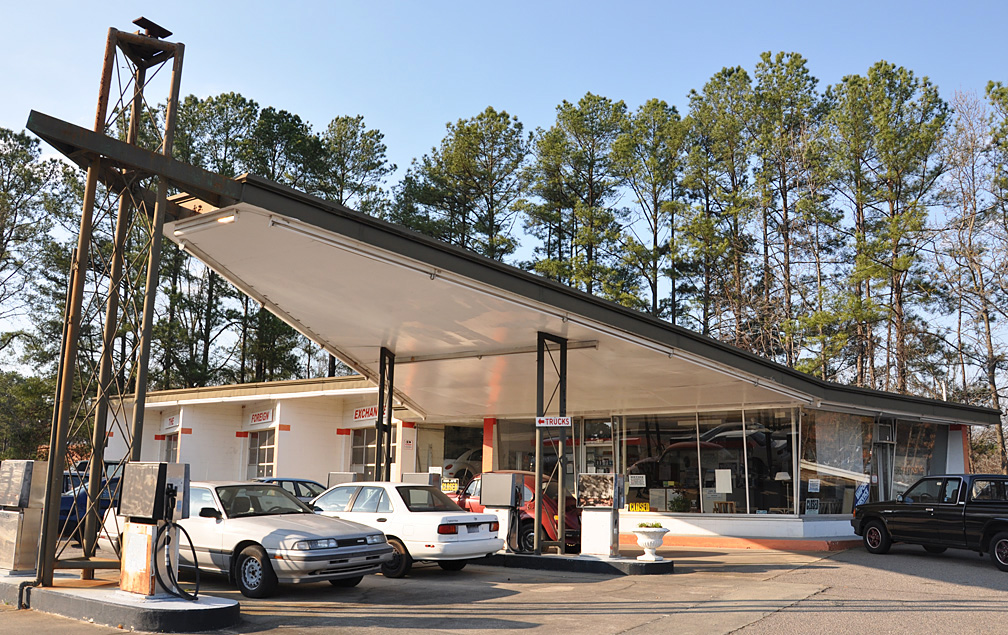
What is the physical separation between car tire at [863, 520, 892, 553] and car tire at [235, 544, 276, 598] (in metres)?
12.1

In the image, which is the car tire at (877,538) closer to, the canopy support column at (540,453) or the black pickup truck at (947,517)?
the black pickup truck at (947,517)

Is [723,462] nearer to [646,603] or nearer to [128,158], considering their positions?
[646,603]

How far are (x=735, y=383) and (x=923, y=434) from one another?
805 centimetres

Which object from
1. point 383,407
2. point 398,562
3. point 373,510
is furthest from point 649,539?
point 383,407

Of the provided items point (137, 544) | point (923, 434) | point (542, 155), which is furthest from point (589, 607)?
point (542, 155)

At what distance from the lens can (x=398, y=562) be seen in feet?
41.0

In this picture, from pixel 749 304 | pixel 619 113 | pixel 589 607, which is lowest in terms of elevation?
pixel 589 607

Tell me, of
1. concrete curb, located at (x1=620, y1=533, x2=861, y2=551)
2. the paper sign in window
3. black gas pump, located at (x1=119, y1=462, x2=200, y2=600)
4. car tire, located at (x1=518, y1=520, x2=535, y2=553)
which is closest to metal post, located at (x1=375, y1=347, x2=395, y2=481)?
car tire, located at (x1=518, y1=520, x2=535, y2=553)

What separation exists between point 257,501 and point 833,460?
13.2 m

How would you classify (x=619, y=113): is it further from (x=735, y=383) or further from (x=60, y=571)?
(x=60, y=571)

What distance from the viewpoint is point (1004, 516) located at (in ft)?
46.2

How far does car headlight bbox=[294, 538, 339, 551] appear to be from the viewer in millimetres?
10125

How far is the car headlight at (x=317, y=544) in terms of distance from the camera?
33.2ft

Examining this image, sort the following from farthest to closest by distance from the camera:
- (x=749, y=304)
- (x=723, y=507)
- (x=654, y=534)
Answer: (x=749, y=304), (x=723, y=507), (x=654, y=534)
